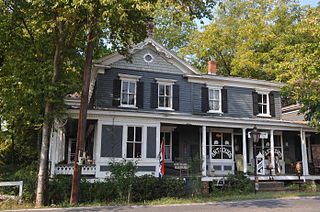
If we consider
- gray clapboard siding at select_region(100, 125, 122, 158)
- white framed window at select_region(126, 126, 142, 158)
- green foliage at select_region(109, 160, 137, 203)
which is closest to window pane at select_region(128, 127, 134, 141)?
white framed window at select_region(126, 126, 142, 158)

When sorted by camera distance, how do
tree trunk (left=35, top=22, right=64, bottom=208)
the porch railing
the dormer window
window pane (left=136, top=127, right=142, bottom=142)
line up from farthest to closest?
the dormer window, window pane (left=136, top=127, right=142, bottom=142), the porch railing, tree trunk (left=35, top=22, right=64, bottom=208)

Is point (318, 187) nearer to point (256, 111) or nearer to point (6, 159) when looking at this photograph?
point (256, 111)

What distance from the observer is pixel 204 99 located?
61.0 ft

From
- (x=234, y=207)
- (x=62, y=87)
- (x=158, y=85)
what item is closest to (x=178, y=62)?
(x=158, y=85)

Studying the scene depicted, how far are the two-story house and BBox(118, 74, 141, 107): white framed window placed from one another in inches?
2.3

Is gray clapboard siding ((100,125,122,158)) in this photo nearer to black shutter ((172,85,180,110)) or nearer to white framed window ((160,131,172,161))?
white framed window ((160,131,172,161))

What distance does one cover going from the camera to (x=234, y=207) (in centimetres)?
1097

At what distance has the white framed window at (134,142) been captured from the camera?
49.6ft

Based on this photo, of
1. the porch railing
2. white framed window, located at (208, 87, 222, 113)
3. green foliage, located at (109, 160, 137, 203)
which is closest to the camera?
green foliage, located at (109, 160, 137, 203)

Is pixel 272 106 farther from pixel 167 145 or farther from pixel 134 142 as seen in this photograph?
pixel 134 142

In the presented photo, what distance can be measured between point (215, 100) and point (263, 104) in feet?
12.3

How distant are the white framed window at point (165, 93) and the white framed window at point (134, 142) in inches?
114

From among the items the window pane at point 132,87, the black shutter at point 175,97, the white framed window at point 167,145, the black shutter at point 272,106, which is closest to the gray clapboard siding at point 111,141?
the window pane at point 132,87

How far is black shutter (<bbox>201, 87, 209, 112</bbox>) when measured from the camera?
18.5 meters
